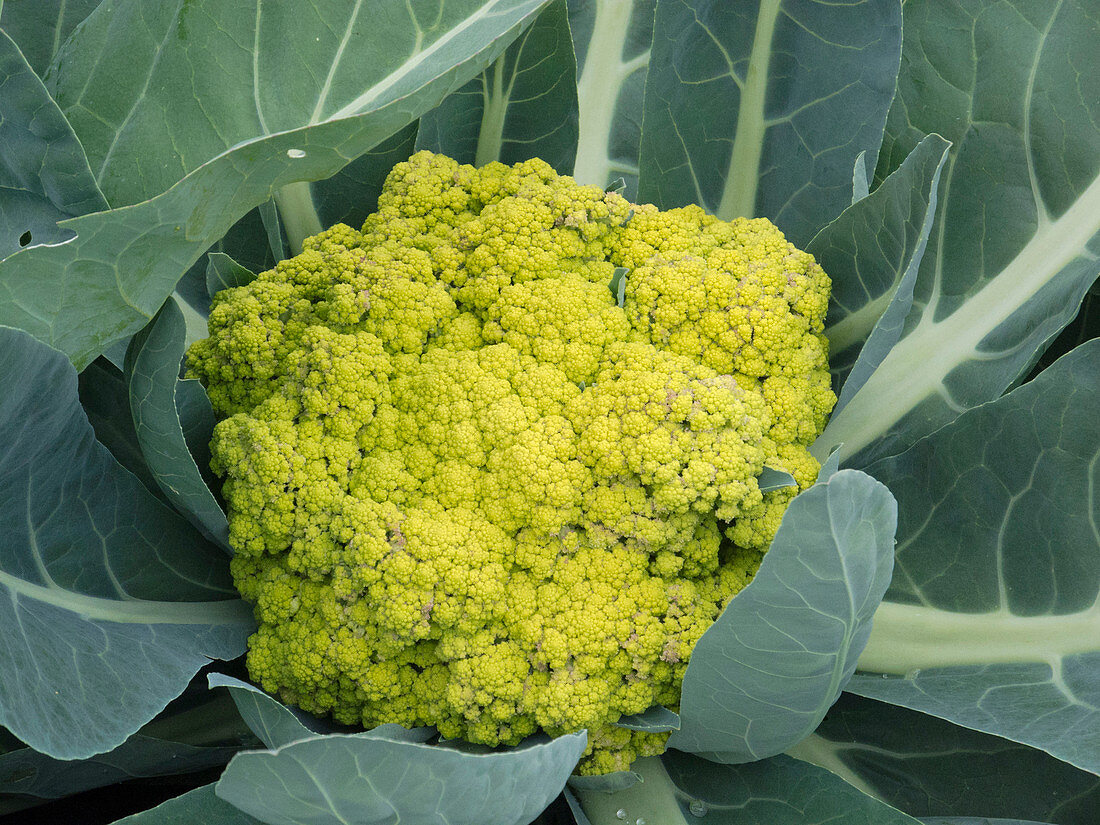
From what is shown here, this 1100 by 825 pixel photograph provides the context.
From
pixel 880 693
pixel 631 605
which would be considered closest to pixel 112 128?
pixel 631 605

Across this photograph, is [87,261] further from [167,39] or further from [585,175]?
[585,175]

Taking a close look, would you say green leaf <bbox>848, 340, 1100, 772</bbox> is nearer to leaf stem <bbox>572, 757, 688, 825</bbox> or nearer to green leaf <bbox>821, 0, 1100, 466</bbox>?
green leaf <bbox>821, 0, 1100, 466</bbox>

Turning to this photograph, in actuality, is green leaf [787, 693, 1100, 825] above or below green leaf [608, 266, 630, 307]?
below

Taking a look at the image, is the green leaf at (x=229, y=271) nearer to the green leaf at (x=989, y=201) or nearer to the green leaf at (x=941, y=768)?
the green leaf at (x=989, y=201)

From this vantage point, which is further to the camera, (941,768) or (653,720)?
(941,768)

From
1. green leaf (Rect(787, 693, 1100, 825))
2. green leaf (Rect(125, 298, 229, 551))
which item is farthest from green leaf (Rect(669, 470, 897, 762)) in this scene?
green leaf (Rect(125, 298, 229, 551))

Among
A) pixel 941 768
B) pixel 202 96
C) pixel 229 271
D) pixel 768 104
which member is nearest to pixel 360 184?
pixel 229 271

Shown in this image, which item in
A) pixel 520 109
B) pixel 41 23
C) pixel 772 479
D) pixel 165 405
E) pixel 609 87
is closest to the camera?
pixel 165 405

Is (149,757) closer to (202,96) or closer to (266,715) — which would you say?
(266,715)
